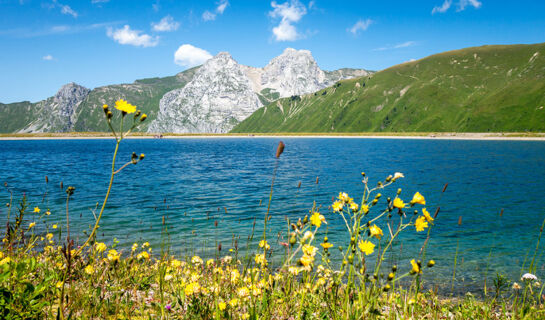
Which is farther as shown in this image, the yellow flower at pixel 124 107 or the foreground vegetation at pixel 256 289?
the foreground vegetation at pixel 256 289

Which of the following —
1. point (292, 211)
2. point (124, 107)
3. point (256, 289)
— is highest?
point (124, 107)

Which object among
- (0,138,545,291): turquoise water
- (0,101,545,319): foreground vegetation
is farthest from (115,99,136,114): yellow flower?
(0,138,545,291): turquoise water

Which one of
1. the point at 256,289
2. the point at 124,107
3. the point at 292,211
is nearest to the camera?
the point at 124,107

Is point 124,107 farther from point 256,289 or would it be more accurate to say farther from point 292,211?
point 292,211

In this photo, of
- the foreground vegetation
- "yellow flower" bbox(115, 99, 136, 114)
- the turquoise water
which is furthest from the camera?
the turquoise water

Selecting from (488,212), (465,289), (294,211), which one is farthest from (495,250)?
(294,211)

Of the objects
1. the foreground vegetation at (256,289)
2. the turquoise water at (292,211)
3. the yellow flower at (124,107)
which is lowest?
the turquoise water at (292,211)

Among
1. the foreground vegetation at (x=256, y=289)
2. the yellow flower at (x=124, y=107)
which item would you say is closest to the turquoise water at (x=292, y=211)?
the foreground vegetation at (x=256, y=289)

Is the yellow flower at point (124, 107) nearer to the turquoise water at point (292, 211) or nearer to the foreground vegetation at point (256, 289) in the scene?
the foreground vegetation at point (256, 289)

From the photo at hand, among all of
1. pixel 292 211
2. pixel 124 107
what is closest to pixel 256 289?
pixel 124 107

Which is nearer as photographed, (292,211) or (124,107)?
(124,107)

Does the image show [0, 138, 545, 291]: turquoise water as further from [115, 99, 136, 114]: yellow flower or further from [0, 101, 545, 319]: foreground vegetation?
[115, 99, 136, 114]: yellow flower

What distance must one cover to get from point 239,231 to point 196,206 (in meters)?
7.70

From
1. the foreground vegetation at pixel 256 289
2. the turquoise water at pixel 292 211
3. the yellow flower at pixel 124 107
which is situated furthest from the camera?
the turquoise water at pixel 292 211
